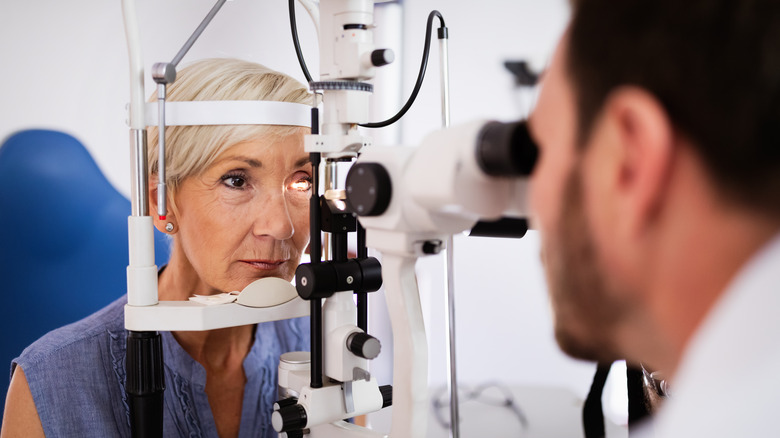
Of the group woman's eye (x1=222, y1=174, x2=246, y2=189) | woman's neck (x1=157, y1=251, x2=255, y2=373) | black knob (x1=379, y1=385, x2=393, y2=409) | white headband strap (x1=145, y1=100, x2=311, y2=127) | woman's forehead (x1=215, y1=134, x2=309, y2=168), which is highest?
white headband strap (x1=145, y1=100, x2=311, y2=127)

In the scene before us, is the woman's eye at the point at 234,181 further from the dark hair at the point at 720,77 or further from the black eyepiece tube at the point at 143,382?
the dark hair at the point at 720,77

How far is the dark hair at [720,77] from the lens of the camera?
1.26 ft

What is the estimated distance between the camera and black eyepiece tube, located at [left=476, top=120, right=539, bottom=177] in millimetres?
637

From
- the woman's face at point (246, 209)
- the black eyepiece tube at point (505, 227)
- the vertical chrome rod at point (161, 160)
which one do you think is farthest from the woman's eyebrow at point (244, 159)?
the black eyepiece tube at point (505, 227)

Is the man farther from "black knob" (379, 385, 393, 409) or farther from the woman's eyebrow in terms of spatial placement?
the woman's eyebrow

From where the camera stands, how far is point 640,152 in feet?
1.35

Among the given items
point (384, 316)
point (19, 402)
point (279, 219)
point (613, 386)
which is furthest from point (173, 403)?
point (613, 386)

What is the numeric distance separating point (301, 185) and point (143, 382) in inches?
19.6

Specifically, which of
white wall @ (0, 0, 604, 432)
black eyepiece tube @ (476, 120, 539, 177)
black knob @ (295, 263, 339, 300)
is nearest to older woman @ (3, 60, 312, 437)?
black knob @ (295, 263, 339, 300)

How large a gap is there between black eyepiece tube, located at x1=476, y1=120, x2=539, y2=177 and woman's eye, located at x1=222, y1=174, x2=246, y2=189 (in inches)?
31.1

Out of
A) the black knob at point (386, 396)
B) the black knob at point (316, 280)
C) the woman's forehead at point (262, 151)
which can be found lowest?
the black knob at point (386, 396)

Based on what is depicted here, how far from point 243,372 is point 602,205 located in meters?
1.25

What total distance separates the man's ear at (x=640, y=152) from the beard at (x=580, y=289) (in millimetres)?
43

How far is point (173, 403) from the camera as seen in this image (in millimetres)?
Result: 1404
